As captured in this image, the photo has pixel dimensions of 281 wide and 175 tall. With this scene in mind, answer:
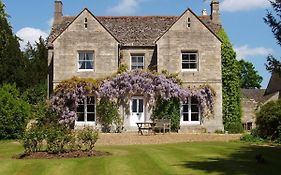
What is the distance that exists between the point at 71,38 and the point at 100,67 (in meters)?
3.24

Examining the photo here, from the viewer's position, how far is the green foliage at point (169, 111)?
1310 inches

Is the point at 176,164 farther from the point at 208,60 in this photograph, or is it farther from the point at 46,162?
the point at 208,60

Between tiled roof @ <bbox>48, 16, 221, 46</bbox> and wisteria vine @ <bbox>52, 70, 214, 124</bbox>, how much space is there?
3.41 m

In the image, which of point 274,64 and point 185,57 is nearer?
point 274,64

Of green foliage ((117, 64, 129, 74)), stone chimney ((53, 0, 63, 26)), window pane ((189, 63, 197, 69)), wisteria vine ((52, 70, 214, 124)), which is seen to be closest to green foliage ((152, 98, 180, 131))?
wisteria vine ((52, 70, 214, 124))

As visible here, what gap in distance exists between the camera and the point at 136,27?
37094mm

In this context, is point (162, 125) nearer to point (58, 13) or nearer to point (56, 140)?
point (56, 140)

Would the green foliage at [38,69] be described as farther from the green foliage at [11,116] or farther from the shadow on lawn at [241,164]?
the shadow on lawn at [241,164]

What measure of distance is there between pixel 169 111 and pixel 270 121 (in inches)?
353

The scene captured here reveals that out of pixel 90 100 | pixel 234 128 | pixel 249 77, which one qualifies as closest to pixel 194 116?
pixel 234 128

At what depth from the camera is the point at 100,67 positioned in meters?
34.5

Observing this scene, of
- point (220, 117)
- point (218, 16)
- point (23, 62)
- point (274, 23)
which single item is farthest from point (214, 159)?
point (23, 62)

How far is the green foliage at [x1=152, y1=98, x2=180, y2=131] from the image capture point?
109 feet

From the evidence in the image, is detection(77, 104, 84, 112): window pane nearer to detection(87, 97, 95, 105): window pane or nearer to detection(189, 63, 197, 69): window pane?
detection(87, 97, 95, 105): window pane
